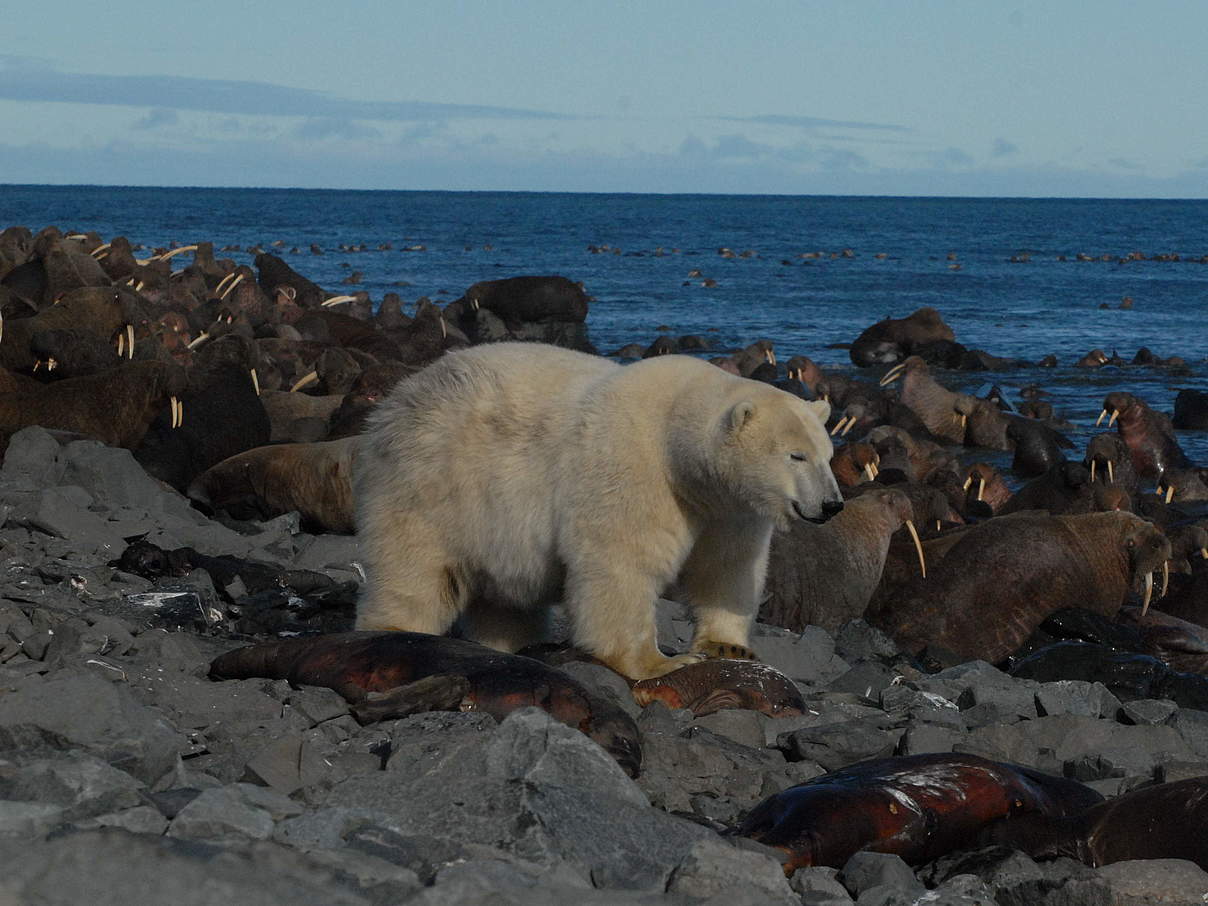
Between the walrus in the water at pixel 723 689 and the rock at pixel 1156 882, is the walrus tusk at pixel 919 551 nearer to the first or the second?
the walrus in the water at pixel 723 689

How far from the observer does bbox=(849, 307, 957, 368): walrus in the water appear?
27.0 meters

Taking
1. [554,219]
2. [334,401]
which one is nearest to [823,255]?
[554,219]

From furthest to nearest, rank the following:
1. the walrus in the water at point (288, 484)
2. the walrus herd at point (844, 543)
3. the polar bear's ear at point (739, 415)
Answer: the walrus in the water at point (288, 484) → the polar bear's ear at point (739, 415) → the walrus herd at point (844, 543)

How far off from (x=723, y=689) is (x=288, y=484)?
16.9 ft

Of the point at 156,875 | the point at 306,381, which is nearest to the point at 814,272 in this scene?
the point at 306,381

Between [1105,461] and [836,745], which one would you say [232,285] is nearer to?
[1105,461]

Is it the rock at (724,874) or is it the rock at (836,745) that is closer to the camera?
the rock at (724,874)

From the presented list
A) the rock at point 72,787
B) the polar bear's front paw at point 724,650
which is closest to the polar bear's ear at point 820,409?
the polar bear's front paw at point 724,650

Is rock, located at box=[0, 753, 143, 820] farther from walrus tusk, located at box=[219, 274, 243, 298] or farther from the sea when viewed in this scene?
walrus tusk, located at box=[219, 274, 243, 298]

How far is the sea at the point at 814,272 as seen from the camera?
30797 millimetres

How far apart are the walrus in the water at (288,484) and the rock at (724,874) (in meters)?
6.59

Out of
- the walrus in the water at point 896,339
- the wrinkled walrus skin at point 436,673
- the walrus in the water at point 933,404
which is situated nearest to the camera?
the wrinkled walrus skin at point 436,673

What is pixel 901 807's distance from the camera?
14.4ft

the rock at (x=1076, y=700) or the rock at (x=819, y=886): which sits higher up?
the rock at (x=819, y=886)
